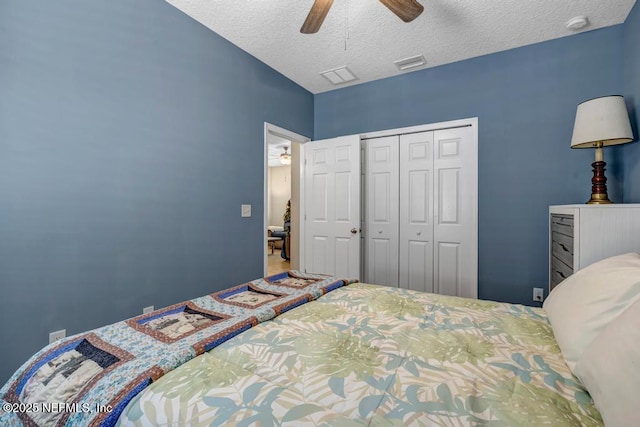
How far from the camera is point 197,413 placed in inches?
27.3

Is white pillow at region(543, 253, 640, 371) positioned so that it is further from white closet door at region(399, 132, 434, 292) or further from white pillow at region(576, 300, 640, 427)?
white closet door at region(399, 132, 434, 292)

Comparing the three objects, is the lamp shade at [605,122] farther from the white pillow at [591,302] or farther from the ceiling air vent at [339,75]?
the ceiling air vent at [339,75]

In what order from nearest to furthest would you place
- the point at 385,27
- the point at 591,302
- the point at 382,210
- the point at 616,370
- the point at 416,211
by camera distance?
the point at 616,370, the point at 591,302, the point at 385,27, the point at 416,211, the point at 382,210

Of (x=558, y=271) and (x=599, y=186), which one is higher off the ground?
(x=599, y=186)

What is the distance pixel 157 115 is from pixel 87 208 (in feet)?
2.70

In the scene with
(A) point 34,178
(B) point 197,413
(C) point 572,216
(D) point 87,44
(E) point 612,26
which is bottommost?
(B) point 197,413

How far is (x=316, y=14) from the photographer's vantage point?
6.02ft

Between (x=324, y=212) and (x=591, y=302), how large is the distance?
2843 millimetres

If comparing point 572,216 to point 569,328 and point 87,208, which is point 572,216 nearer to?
point 569,328

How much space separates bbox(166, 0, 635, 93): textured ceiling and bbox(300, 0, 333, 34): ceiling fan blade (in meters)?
0.41

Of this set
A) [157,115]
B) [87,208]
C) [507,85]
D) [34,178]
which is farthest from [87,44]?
[507,85]

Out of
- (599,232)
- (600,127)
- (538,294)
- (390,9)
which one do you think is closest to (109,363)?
(390,9)

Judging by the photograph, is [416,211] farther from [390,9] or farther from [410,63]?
[390,9]

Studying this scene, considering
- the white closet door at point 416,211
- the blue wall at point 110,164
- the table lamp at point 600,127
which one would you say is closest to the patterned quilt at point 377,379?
the blue wall at point 110,164
